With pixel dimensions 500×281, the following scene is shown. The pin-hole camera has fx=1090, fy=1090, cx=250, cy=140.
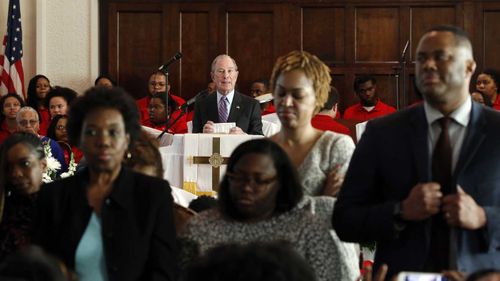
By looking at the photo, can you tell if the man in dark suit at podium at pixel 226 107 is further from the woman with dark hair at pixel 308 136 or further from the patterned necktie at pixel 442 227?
the patterned necktie at pixel 442 227

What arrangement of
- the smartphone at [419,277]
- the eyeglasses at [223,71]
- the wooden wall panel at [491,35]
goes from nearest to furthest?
the smartphone at [419,277], the eyeglasses at [223,71], the wooden wall panel at [491,35]

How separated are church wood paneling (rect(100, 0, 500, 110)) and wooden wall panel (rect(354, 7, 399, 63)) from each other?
0.01 meters

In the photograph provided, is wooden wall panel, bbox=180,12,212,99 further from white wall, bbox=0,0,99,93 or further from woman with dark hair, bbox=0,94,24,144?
woman with dark hair, bbox=0,94,24,144

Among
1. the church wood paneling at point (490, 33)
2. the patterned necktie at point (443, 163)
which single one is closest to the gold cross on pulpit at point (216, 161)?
the patterned necktie at point (443, 163)

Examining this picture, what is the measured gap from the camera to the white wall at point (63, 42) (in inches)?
517

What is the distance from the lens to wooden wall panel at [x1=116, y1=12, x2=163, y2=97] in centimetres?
1334

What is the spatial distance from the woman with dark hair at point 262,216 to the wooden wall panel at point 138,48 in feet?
30.5

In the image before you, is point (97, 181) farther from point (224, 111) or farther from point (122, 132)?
point (224, 111)

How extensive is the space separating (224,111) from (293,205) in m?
5.39

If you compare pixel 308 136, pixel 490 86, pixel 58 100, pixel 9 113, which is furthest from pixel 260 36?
pixel 308 136

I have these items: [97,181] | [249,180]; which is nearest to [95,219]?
[97,181]

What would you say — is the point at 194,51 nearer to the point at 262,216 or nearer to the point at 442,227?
the point at 262,216

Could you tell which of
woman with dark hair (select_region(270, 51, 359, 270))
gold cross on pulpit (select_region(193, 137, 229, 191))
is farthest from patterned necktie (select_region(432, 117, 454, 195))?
gold cross on pulpit (select_region(193, 137, 229, 191))

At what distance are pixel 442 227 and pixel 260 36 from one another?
9541 millimetres
